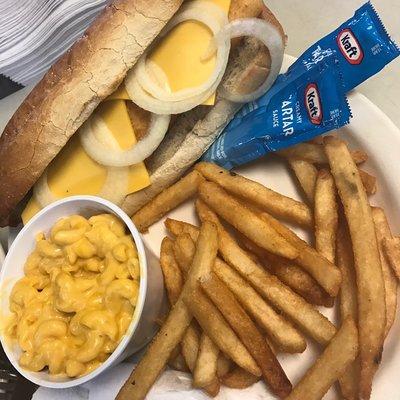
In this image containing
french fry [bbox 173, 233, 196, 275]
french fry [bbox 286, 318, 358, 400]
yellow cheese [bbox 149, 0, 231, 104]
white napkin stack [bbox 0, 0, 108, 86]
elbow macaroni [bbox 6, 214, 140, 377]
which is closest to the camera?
french fry [bbox 286, 318, 358, 400]

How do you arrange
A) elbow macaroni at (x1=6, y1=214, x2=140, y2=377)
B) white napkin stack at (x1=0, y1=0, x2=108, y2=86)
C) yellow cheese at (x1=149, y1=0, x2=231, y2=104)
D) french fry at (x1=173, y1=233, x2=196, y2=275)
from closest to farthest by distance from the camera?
elbow macaroni at (x1=6, y1=214, x2=140, y2=377)
french fry at (x1=173, y1=233, x2=196, y2=275)
yellow cheese at (x1=149, y1=0, x2=231, y2=104)
white napkin stack at (x1=0, y1=0, x2=108, y2=86)

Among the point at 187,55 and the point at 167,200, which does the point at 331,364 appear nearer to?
the point at 167,200

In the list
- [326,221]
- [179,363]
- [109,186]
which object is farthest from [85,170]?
[326,221]

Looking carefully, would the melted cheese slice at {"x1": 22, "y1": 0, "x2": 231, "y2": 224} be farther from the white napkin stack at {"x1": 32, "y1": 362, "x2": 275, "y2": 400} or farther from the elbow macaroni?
the white napkin stack at {"x1": 32, "y1": 362, "x2": 275, "y2": 400}

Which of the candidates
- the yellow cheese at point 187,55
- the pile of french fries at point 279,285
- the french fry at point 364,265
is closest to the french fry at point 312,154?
the pile of french fries at point 279,285

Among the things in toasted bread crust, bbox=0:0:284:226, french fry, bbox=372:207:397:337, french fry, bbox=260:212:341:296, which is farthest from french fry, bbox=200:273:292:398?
toasted bread crust, bbox=0:0:284:226

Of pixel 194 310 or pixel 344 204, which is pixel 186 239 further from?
pixel 344 204
